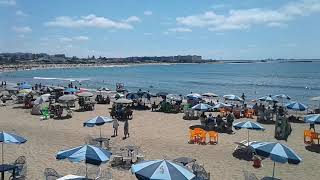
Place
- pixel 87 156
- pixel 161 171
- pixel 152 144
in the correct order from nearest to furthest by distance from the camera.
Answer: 1. pixel 161 171
2. pixel 87 156
3. pixel 152 144

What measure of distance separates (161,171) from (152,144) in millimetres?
8456

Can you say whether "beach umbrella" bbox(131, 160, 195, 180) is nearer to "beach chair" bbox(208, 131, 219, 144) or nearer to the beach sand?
the beach sand

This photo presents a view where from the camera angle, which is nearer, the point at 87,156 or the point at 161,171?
the point at 161,171

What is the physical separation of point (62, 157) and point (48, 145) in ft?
22.2

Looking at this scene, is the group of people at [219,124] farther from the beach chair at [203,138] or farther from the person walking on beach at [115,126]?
the person walking on beach at [115,126]

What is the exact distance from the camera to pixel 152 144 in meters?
17.0

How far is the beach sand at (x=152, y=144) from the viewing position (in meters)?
13.4

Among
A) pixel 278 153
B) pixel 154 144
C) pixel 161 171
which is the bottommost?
pixel 154 144

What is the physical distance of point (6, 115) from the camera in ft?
82.4

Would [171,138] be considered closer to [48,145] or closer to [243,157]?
[243,157]

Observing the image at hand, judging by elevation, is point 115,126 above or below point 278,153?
below

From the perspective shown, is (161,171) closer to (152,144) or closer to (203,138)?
(152,144)

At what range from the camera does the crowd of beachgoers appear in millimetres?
10820

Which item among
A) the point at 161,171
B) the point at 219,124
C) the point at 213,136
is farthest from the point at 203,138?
the point at 161,171
